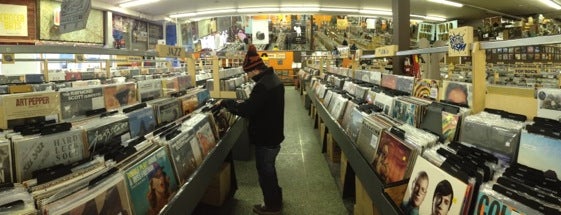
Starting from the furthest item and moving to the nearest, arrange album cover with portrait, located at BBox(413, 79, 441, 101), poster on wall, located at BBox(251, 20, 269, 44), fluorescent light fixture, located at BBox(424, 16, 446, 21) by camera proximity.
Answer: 1. fluorescent light fixture, located at BBox(424, 16, 446, 21)
2. poster on wall, located at BBox(251, 20, 269, 44)
3. album cover with portrait, located at BBox(413, 79, 441, 101)

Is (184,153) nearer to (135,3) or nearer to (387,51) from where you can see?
(387,51)

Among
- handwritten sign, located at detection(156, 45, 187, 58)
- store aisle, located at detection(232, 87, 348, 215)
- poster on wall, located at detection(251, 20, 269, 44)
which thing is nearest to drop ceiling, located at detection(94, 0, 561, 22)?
poster on wall, located at detection(251, 20, 269, 44)

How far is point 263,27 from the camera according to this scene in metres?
15.5

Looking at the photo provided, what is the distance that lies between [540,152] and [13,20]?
10931 millimetres

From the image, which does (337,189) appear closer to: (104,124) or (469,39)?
(469,39)

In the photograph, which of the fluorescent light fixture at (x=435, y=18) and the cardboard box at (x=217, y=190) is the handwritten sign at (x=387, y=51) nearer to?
the cardboard box at (x=217, y=190)

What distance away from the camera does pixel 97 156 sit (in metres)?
1.55

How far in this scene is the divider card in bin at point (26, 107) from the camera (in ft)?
4.74

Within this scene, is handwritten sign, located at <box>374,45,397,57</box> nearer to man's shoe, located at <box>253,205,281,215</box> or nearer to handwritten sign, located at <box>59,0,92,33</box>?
man's shoe, located at <box>253,205,281,215</box>

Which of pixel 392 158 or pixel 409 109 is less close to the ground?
pixel 409 109

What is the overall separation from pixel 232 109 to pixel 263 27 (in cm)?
1299

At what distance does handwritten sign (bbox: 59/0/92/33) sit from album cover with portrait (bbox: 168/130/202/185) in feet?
5.39

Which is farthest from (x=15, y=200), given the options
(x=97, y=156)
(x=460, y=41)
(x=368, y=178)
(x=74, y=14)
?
(x=74, y=14)

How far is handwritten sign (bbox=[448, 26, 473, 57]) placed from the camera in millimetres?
1773
